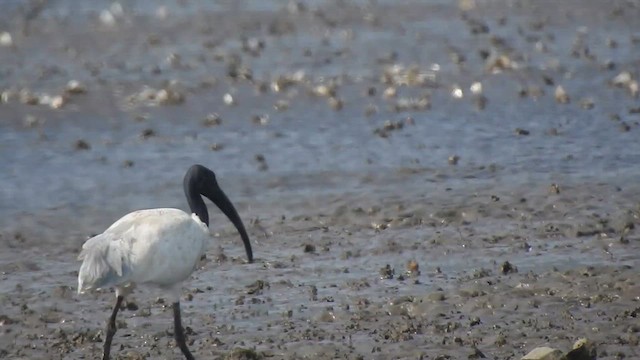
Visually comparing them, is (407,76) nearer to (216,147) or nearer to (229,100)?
(229,100)

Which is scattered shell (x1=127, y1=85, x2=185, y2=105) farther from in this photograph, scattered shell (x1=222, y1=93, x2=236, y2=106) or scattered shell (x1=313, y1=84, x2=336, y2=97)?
scattered shell (x1=313, y1=84, x2=336, y2=97)

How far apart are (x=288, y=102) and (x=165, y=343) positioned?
7.59 m

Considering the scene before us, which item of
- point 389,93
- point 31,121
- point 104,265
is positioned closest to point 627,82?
point 389,93

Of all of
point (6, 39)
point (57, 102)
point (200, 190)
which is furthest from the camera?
point (6, 39)

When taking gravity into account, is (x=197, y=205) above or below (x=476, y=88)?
above

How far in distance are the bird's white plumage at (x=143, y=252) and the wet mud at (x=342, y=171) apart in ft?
1.52

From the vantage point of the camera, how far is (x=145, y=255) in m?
8.12

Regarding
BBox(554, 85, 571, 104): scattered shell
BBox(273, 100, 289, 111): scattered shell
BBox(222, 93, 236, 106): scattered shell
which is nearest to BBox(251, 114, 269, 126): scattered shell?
BBox(273, 100, 289, 111): scattered shell

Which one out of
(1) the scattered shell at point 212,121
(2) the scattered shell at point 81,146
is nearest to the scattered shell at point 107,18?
(1) the scattered shell at point 212,121

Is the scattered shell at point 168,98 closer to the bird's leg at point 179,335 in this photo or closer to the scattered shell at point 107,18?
the scattered shell at point 107,18

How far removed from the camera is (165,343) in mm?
8555

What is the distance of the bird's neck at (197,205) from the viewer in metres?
9.01

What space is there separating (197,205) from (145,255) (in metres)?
0.99

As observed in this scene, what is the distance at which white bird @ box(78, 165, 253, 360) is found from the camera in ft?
26.4
